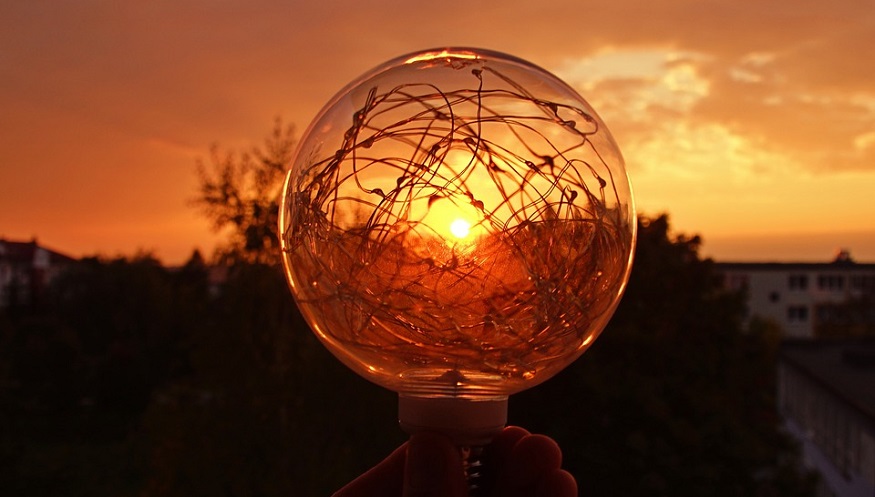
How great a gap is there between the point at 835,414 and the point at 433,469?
17.1m

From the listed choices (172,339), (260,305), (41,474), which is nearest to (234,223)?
(260,305)

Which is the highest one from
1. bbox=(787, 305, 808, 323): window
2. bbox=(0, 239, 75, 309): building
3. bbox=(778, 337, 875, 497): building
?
bbox=(0, 239, 75, 309): building

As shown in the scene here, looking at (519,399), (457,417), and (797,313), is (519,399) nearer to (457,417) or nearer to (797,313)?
(457,417)

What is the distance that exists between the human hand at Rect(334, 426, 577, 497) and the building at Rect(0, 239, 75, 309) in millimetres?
38700

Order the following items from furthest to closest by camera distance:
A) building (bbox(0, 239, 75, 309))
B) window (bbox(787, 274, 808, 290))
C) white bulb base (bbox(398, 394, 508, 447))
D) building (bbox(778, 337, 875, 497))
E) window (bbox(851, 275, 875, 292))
Answer: window (bbox(787, 274, 808, 290)) → window (bbox(851, 275, 875, 292)) → building (bbox(0, 239, 75, 309)) → building (bbox(778, 337, 875, 497)) → white bulb base (bbox(398, 394, 508, 447))

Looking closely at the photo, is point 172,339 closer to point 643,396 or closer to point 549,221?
point 643,396

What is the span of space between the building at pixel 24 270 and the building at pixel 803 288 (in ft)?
116

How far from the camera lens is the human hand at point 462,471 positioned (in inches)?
51.0

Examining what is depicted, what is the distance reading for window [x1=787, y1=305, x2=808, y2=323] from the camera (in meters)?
48.7

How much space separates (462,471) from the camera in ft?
4.37

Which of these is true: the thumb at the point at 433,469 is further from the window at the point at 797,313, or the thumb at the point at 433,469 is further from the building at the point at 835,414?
the window at the point at 797,313

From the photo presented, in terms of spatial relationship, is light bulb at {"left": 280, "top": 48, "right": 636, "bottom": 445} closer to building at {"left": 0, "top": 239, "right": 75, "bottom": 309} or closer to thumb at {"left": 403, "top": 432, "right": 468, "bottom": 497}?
thumb at {"left": 403, "top": 432, "right": 468, "bottom": 497}

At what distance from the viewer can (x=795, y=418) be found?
23.1 metres

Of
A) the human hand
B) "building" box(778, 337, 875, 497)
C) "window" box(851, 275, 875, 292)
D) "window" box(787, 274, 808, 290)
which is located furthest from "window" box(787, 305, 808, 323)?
the human hand
